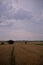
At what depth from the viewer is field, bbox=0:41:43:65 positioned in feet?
3.54

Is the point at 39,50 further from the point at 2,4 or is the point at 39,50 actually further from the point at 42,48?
the point at 2,4

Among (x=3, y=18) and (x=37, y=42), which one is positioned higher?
(x=3, y=18)

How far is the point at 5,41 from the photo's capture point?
1.35 metres

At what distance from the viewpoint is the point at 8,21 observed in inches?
55.7

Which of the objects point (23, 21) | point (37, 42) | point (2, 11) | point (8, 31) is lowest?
point (37, 42)

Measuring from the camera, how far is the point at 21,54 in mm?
1144

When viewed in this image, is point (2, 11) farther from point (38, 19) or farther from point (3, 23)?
point (38, 19)

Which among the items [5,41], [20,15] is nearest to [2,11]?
[20,15]

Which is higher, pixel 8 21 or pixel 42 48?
pixel 8 21

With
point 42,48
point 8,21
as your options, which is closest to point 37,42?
point 42,48

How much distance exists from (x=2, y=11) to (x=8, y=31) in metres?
0.23

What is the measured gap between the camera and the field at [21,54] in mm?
1080

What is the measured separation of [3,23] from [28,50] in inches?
17.4

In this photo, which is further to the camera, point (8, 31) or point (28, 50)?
point (8, 31)
